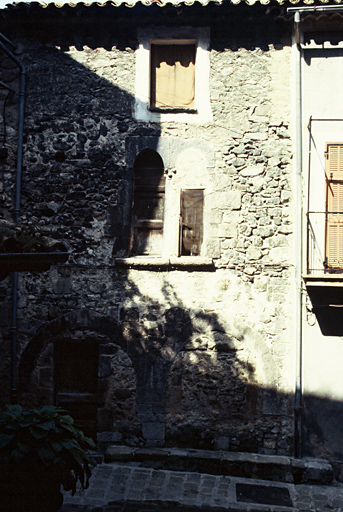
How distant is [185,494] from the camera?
639 cm

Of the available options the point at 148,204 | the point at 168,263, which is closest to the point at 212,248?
the point at 168,263

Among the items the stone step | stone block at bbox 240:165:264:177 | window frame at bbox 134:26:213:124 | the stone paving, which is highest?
window frame at bbox 134:26:213:124

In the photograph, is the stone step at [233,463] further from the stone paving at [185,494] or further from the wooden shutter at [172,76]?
the wooden shutter at [172,76]

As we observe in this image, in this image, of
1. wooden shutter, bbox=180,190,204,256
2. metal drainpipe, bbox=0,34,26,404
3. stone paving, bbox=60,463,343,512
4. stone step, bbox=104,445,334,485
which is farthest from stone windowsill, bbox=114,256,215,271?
stone paving, bbox=60,463,343,512

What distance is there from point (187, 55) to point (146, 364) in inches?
202

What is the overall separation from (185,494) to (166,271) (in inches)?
126

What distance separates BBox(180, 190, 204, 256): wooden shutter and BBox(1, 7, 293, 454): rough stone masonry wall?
247 mm

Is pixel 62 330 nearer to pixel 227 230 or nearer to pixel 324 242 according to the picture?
pixel 227 230

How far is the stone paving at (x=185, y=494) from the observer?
6.05 metres

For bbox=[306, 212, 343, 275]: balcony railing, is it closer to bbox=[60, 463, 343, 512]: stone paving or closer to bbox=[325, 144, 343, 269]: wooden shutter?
bbox=[325, 144, 343, 269]: wooden shutter

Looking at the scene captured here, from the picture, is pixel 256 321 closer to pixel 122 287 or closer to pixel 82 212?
pixel 122 287

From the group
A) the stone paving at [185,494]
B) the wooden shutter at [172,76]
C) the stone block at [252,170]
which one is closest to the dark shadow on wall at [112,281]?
the wooden shutter at [172,76]

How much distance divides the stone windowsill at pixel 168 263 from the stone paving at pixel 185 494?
9.81 feet

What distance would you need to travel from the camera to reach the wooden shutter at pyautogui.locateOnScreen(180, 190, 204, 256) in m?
7.74
